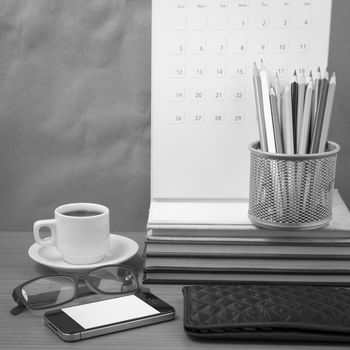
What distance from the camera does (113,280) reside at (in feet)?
2.48

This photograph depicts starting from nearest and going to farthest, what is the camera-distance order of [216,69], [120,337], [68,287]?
1. [120,337]
2. [68,287]
3. [216,69]

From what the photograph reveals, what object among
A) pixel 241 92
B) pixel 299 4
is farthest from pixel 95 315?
pixel 299 4

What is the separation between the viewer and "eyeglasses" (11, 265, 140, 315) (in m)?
0.71

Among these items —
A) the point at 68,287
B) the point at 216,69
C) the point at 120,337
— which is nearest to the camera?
the point at 120,337

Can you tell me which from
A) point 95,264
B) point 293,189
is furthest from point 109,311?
point 293,189

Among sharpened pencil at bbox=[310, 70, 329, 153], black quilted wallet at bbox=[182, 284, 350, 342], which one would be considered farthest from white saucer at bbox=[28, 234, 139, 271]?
sharpened pencil at bbox=[310, 70, 329, 153]

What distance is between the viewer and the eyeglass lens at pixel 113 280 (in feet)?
2.44

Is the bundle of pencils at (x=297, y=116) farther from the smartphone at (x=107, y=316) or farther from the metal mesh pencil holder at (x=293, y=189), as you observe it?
the smartphone at (x=107, y=316)

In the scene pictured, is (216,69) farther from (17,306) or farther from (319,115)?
(17,306)

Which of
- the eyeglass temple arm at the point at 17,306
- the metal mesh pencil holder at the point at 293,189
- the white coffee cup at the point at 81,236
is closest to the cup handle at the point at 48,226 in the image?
the white coffee cup at the point at 81,236

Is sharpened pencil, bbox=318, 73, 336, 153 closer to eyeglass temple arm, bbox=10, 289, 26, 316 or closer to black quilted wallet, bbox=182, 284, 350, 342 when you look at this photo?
black quilted wallet, bbox=182, 284, 350, 342

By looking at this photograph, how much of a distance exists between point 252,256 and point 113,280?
16 cm

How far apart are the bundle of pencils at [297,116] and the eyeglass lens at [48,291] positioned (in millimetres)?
268

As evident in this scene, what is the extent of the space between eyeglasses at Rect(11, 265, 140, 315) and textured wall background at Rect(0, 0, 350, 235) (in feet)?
0.62
